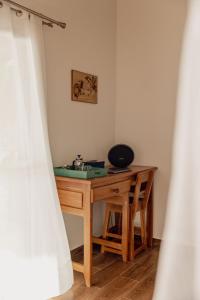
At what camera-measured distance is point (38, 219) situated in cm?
203

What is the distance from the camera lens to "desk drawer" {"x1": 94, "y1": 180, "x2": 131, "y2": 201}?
7.25 ft

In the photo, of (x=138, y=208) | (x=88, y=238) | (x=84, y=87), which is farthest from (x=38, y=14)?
(x=138, y=208)

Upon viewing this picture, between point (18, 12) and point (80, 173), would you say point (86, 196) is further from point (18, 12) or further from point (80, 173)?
point (18, 12)

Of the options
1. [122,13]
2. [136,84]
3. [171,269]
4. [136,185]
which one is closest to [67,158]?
[136,185]

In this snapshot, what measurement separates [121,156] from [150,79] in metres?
0.86

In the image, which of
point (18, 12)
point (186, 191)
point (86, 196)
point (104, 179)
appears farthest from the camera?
point (104, 179)

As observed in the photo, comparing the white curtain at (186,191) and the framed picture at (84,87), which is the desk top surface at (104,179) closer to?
the framed picture at (84,87)

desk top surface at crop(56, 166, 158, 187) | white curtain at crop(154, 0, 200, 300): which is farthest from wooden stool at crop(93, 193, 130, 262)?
white curtain at crop(154, 0, 200, 300)

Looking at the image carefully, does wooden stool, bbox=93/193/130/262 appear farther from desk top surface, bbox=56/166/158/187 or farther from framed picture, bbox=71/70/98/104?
framed picture, bbox=71/70/98/104

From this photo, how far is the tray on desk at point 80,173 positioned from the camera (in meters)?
2.21

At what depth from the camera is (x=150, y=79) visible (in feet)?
10.0

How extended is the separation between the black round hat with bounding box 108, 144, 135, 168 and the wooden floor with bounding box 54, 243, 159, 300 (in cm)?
87

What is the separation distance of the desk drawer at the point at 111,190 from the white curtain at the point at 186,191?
3.12 ft

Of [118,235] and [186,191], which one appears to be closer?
[186,191]
